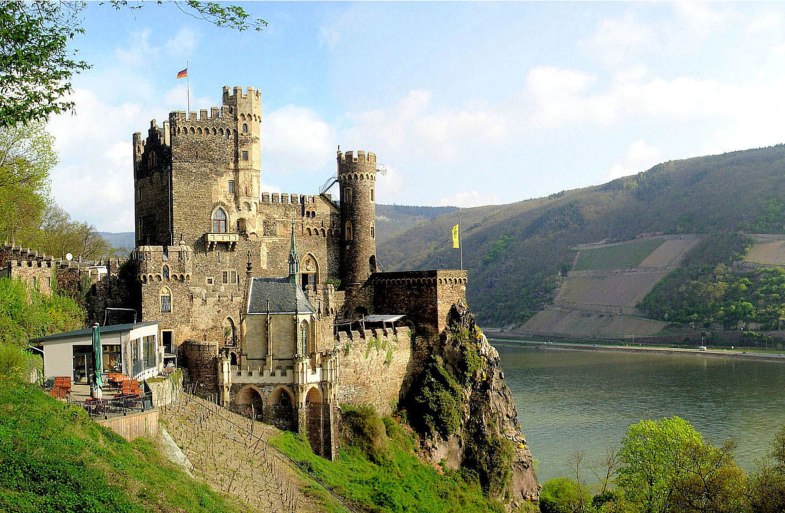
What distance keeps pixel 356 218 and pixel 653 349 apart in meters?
77.1

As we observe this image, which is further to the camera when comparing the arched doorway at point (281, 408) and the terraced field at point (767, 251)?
the terraced field at point (767, 251)

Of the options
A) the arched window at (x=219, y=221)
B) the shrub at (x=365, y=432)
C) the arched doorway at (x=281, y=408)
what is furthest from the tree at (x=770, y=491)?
the arched window at (x=219, y=221)

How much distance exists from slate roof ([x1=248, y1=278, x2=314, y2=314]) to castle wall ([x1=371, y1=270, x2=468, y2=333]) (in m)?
11.3

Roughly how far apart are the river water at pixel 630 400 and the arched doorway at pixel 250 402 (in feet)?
73.4

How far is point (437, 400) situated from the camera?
4066 cm

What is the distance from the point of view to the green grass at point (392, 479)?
97.0ft

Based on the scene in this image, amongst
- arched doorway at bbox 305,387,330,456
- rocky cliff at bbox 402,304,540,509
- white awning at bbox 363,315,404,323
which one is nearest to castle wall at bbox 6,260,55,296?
arched doorway at bbox 305,387,330,456

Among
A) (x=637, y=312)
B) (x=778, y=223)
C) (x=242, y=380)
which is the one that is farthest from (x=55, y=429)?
(x=778, y=223)

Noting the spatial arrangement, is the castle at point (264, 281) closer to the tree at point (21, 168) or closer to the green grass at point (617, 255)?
the tree at point (21, 168)

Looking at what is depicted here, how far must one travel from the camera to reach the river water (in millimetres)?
52750

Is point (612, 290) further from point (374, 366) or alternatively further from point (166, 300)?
point (166, 300)

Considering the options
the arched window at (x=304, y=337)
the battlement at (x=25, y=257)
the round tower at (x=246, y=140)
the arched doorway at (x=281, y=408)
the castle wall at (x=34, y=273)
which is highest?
the round tower at (x=246, y=140)

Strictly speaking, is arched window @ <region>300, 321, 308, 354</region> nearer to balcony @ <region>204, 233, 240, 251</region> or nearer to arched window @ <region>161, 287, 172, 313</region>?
arched window @ <region>161, 287, 172, 313</region>

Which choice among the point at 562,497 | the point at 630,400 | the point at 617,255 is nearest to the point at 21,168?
the point at 562,497
